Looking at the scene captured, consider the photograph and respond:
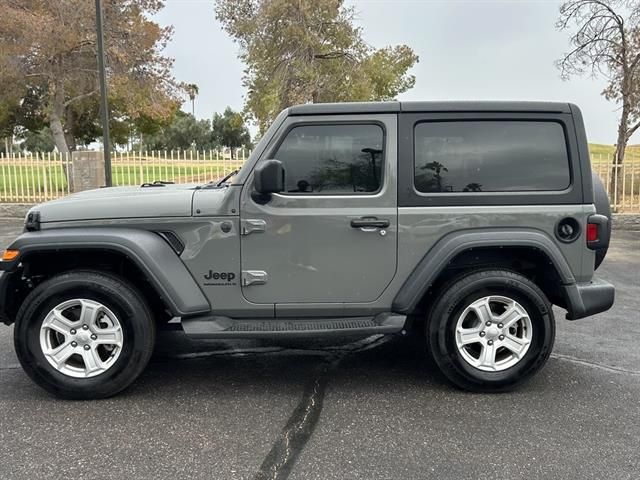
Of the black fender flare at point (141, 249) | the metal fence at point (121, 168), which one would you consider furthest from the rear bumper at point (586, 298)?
the metal fence at point (121, 168)

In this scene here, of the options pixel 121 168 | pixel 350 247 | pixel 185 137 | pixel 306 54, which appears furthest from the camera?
pixel 185 137

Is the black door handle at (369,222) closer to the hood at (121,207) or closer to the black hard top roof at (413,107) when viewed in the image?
the black hard top roof at (413,107)

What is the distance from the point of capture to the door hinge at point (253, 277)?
3.80 metres

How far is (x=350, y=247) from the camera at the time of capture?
12.5 ft

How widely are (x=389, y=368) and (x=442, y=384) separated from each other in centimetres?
46

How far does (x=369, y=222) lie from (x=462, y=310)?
0.86 meters

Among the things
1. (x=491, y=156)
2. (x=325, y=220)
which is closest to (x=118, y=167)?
(x=325, y=220)

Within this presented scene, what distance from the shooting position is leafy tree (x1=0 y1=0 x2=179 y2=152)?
17.0 metres

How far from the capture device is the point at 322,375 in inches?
165

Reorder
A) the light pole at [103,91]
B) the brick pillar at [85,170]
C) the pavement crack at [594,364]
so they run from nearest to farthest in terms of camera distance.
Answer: the pavement crack at [594,364] → the light pole at [103,91] → the brick pillar at [85,170]

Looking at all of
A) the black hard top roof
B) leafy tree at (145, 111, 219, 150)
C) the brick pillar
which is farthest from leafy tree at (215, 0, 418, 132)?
leafy tree at (145, 111, 219, 150)

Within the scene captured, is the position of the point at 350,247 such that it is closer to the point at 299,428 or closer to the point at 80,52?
the point at 299,428

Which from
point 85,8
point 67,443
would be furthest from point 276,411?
point 85,8

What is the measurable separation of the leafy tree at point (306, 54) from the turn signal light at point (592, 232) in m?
14.3
